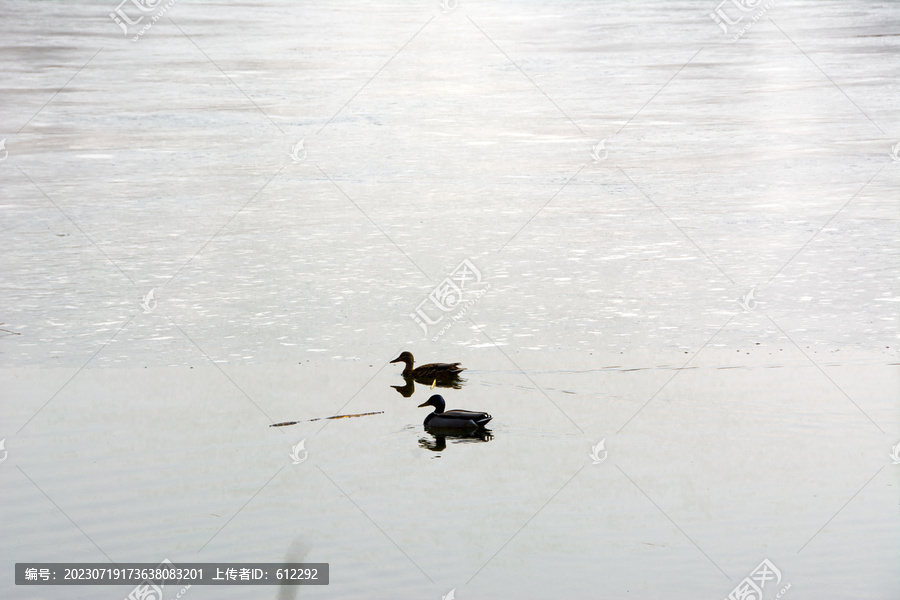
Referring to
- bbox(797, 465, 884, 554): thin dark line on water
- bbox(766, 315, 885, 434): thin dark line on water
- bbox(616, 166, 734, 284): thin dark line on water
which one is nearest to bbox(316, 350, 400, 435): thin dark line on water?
bbox(797, 465, 884, 554): thin dark line on water

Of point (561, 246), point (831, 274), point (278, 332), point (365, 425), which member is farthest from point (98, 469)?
point (831, 274)

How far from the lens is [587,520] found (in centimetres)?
516

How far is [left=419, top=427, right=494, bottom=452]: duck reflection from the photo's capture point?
6098mm

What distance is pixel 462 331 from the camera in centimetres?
782

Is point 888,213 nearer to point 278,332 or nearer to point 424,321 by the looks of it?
point 424,321

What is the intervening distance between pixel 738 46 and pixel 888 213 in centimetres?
1205

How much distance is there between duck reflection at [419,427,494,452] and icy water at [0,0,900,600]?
2 centimetres

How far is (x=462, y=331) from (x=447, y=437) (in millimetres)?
1691

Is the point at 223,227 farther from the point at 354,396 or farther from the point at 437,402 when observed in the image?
the point at 437,402

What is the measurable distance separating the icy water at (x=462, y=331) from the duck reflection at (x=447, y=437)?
0.02m

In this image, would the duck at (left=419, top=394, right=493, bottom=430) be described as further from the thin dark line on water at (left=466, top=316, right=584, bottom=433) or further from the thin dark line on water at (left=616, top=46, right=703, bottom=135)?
the thin dark line on water at (left=616, top=46, right=703, bottom=135)

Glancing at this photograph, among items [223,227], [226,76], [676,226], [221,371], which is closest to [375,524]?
[221,371]

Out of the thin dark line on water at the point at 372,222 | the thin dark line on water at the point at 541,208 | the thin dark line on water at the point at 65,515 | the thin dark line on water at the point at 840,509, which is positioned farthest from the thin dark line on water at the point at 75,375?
the thin dark line on water at the point at 840,509

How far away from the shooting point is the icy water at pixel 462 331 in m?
4.98
